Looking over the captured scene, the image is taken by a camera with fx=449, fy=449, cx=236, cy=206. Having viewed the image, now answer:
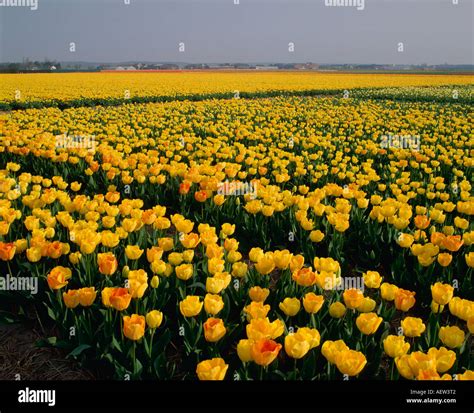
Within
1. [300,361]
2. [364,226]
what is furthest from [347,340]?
[364,226]

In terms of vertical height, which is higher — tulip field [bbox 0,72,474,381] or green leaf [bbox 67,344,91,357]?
tulip field [bbox 0,72,474,381]

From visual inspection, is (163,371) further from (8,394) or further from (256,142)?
(256,142)

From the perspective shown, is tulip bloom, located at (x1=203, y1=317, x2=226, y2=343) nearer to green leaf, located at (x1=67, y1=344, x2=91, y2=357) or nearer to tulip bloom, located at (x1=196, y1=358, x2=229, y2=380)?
tulip bloom, located at (x1=196, y1=358, x2=229, y2=380)

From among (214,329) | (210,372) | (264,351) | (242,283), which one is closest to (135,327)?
(214,329)

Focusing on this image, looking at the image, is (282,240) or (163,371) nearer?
(163,371)

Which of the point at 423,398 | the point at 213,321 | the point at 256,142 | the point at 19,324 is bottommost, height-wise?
the point at 19,324

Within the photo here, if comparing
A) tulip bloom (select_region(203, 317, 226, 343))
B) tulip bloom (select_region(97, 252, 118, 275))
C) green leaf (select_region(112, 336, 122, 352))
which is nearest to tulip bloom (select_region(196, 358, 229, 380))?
tulip bloom (select_region(203, 317, 226, 343))

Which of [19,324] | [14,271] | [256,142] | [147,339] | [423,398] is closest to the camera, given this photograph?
[423,398]

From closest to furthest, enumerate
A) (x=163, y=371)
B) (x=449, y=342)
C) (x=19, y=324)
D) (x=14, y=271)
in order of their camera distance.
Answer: (x=449, y=342) < (x=163, y=371) < (x=19, y=324) < (x=14, y=271)

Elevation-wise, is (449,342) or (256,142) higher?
(256,142)

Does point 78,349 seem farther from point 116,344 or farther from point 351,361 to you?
point 351,361

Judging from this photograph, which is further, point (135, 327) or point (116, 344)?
point (116, 344)

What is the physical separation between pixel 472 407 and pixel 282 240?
3020 mm

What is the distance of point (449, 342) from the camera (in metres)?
2.35
